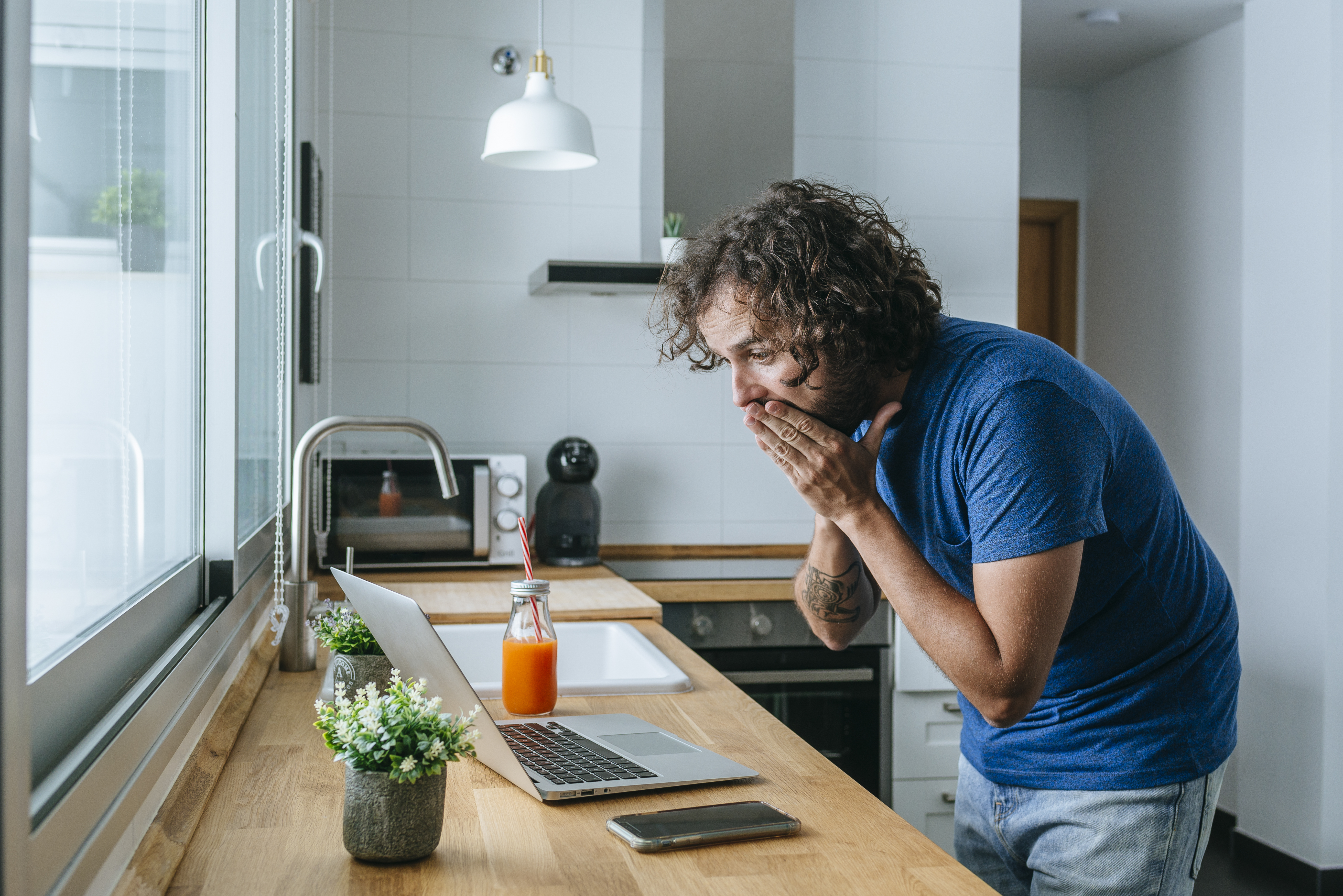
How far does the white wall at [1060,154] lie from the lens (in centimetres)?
439

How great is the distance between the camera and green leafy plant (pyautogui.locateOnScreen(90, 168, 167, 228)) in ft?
3.07

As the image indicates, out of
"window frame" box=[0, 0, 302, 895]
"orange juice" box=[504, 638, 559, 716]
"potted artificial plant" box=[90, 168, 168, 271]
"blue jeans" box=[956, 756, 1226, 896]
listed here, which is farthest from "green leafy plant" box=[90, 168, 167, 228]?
"blue jeans" box=[956, 756, 1226, 896]

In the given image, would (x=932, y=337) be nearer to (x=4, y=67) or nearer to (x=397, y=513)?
(x=4, y=67)

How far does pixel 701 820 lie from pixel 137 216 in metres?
0.78

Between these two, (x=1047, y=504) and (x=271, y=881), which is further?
(x=1047, y=504)

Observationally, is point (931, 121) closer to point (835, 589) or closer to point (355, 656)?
point (835, 589)

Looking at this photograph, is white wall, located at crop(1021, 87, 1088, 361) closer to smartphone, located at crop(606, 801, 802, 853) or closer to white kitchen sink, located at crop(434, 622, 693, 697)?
white kitchen sink, located at crop(434, 622, 693, 697)

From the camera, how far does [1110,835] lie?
1.21 metres

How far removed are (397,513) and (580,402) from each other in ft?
2.21

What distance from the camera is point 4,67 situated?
488 millimetres

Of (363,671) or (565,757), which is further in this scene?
(363,671)

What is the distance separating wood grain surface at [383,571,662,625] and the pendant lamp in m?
0.93

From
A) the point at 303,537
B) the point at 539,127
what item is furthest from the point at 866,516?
the point at 539,127

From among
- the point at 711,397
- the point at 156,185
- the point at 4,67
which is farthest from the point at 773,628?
the point at 4,67
